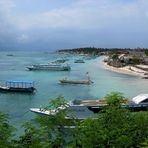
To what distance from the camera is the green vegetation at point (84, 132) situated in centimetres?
1686

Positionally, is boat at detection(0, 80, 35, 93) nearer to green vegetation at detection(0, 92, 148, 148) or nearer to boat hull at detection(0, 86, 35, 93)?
boat hull at detection(0, 86, 35, 93)

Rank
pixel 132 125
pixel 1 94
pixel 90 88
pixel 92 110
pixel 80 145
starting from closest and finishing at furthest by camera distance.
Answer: pixel 80 145
pixel 132 125
pixel 92 110
pixel 1 94
pixel 90 88

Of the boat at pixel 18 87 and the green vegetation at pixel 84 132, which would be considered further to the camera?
the boat at pixel 18 87

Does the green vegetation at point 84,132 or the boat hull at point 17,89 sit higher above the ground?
the green vegetation at point 84,132

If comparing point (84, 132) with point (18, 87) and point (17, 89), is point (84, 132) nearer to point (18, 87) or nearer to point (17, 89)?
point (17, 89)

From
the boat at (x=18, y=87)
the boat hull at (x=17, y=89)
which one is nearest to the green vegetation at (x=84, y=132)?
the boat hull at (x=17, y=89)

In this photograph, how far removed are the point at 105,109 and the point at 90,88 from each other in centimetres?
6113

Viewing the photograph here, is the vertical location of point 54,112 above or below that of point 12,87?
above

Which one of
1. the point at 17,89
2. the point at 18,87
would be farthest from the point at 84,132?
the point at 18,87

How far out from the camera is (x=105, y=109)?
19344mm

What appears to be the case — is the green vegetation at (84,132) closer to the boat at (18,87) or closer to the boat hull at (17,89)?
the boat hull at (17,89)

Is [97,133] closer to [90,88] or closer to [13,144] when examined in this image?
[13,144]

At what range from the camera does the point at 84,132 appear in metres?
17.5

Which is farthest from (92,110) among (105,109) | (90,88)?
(90,88)
